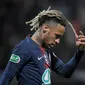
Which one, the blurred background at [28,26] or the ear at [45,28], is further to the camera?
the blurred background at [28,26]

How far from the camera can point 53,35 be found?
3.82 metres

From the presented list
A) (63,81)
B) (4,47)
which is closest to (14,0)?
(4,47)

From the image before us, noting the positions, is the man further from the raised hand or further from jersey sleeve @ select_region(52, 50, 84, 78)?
jersey sleeve @ select_region(52, 50, 84, 78)

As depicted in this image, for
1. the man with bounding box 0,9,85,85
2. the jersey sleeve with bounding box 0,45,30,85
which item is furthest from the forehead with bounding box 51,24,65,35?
the jersey sleeve with bounding box 0,45,30,85

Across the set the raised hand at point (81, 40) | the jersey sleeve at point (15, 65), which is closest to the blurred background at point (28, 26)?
the raised hand at point (81, 40)

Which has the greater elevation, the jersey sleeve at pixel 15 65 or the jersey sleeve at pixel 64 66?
the jersey sleeve at pixel 15 65

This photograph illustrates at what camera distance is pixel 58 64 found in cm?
414

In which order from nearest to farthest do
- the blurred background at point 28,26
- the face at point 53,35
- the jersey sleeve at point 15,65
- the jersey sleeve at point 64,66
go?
the jersey sleeve at point 15,65
the face at point 53,35
the jersey sleeve at point 64,66
the blurred background at point 28,26

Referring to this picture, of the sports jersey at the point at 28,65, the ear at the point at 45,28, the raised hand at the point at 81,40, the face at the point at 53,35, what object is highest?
the ear at the point at 45,28

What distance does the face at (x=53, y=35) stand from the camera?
3.82 metres

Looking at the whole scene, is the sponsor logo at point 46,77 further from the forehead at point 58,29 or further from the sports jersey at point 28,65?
the forehead at point 58,29

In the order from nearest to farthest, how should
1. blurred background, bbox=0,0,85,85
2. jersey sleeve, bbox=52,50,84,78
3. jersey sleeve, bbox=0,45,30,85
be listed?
1. jersey sleeve, bbox=0,45,30,85
2. jersey sleeve, bbox=52,50,84,78
3. blurred background, bbox=0,0,85,85

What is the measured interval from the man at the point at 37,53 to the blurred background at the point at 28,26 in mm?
3119

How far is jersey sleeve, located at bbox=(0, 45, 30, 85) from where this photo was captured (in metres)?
Answer: 3.72
